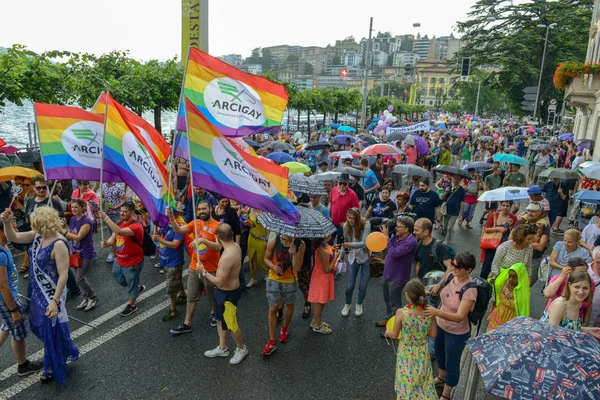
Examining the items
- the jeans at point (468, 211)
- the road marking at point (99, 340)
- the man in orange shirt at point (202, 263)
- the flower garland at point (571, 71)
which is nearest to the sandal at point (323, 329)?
the man in orange shirt at point (202, 263)

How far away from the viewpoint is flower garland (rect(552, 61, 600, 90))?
666 inches

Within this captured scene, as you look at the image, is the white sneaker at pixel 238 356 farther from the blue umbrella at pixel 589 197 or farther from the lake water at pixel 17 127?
the lake water at pixel 17 127

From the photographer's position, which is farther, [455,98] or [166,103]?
[455,98]

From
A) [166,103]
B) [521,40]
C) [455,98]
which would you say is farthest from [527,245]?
[455,98]

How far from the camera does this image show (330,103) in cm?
2983

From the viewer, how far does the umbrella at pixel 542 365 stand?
2327mm

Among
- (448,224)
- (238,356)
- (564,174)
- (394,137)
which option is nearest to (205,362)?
(238,356)

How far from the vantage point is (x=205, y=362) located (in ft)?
15.6

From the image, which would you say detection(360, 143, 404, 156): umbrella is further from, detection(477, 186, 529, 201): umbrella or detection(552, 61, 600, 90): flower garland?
detection(552, 61, 600, 90): flower garland

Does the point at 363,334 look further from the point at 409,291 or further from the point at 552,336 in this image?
the point at 552,336

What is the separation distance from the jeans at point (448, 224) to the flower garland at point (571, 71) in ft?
40.9

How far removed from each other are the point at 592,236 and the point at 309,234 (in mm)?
4364

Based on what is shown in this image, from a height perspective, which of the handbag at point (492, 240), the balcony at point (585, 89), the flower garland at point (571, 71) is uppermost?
the flower garland at point (571, 71)

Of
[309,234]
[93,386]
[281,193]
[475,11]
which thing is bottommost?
[93,386]
